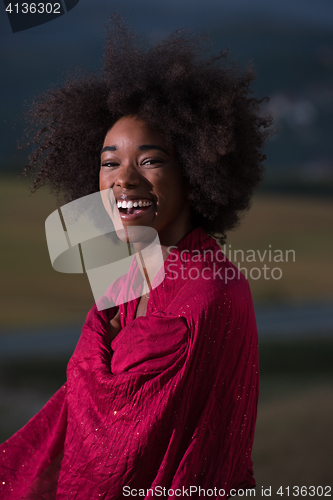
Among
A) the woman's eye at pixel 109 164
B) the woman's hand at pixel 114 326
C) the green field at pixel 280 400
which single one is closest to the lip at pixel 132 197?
the woman's eye at pixel 109 164

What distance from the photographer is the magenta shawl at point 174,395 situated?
137cm

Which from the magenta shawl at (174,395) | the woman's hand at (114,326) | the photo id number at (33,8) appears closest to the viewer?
the magenta shawl at (174,395)

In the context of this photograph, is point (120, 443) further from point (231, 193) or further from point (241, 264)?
point (241, 264)

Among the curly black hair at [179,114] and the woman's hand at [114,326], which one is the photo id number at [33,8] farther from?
the woman's hand at [114,326]

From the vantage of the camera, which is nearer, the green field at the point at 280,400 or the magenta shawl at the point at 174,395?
the magenta shawl at the point at 174,395

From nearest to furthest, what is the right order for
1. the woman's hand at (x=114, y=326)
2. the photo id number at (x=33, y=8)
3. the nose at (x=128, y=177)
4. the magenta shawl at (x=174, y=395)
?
the magenta shawl at (x=174, y=395) → the nose at (x=128, y=177) → the woman's hand at (x=114, y=326) → the photo id number at (x=33, y=8)

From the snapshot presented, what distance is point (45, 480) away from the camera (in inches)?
67.9

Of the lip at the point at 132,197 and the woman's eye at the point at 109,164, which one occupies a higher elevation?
the woman's eye at the point at 109,164

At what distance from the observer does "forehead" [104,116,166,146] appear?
1550 mm

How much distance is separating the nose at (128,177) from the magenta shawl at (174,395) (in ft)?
0.84

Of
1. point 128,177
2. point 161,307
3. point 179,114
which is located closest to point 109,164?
point 128,177

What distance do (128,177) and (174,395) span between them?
655 millimetres

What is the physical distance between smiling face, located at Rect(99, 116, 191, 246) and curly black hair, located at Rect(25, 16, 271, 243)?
0.05 metres

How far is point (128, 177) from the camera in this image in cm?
152
